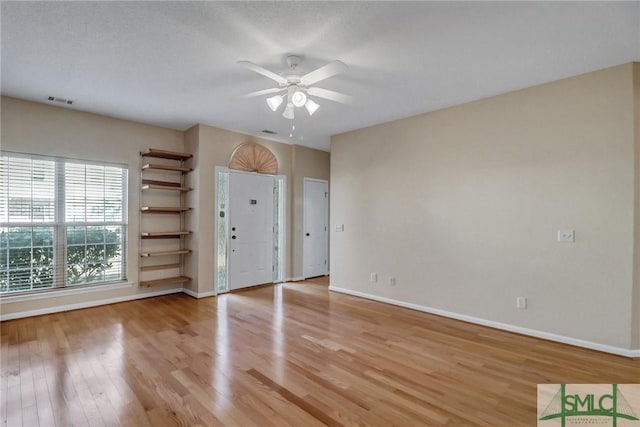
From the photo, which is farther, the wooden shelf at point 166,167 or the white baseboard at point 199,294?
the white baseboard at point 199,294

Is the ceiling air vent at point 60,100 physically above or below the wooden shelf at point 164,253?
above

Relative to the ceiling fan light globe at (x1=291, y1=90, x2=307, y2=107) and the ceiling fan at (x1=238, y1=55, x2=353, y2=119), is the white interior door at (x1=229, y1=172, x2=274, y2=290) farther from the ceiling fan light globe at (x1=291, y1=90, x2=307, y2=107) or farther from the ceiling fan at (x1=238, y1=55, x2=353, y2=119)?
the ceiling fan light globe at (x1=291, y1=90, x2=307, y2=107)

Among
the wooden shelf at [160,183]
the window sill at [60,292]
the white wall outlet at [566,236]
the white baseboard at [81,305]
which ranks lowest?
the white baseboard at [81,305]

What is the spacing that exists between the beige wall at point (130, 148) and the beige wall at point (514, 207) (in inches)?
95.3

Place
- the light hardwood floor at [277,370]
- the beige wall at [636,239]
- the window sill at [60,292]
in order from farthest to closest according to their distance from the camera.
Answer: the window sill at [60,292]
the beige wall at [636,239]
the light hardwood floor at [277,370]

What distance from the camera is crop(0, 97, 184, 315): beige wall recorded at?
3861 mm

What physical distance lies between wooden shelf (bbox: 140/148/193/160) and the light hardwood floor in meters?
2.32

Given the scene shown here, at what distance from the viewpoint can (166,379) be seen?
8.05 feet

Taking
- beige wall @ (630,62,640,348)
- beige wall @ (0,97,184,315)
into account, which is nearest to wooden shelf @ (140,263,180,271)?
beige wall @ (0,97,184,315)

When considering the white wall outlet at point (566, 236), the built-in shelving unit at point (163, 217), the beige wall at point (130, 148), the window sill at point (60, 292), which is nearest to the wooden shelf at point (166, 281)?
the built-in shelving unit at point (163, 217)

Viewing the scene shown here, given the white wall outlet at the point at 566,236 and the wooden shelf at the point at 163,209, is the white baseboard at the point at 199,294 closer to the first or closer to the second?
the wooden shelf at the point at 163,209

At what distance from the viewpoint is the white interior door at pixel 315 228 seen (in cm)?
648

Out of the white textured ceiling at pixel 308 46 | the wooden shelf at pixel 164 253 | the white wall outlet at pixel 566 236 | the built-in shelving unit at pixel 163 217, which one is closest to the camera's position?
the white textured ceiling at pixel 308 46

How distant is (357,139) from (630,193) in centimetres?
332
